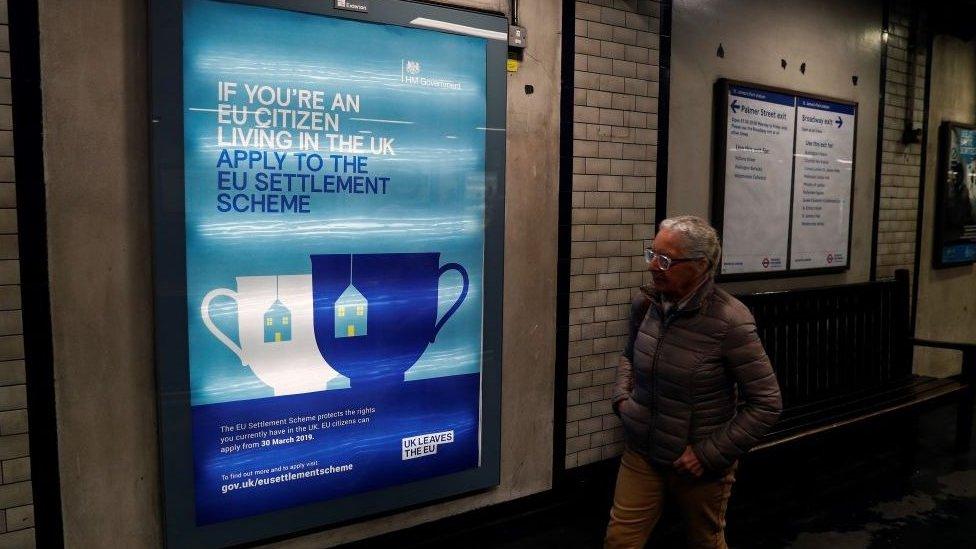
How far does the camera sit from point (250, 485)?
2.89m

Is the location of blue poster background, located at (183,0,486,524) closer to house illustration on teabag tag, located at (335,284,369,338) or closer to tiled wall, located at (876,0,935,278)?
house illustration on teabag tag, located at (335,284,369,338)

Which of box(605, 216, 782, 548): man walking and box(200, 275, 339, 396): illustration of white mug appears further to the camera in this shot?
box(200, 275, 339, 396): illustration of white mug

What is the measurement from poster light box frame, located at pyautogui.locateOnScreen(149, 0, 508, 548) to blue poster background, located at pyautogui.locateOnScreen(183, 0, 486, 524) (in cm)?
4

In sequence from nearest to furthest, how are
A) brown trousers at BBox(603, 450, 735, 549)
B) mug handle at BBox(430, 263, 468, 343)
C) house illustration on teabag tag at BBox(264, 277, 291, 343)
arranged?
brown trousers at BBox(603, 450, 735, 549)
house illustration on teabag tag at BBox(264, 277, 291, 343)
mug handle at BBox(430, 263, 468, 343)

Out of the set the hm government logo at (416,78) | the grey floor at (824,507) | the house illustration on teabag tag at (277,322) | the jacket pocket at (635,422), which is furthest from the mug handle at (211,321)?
the jacket pocket at (635,422)

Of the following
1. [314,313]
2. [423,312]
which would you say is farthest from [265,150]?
[423,312]

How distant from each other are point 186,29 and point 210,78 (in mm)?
199

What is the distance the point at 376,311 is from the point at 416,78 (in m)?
1.12

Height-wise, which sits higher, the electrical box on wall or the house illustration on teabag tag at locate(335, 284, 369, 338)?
the electrical box on wall

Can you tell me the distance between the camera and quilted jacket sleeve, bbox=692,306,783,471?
242cm

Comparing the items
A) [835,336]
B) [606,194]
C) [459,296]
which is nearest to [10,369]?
[459,296]

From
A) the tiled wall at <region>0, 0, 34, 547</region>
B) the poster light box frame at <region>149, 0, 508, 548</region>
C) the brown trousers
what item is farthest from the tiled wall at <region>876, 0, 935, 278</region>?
the tiled wall at <region>0, 0, 34, 547</region>

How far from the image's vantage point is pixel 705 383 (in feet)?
8.12

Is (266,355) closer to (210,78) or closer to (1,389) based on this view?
(1,389)
